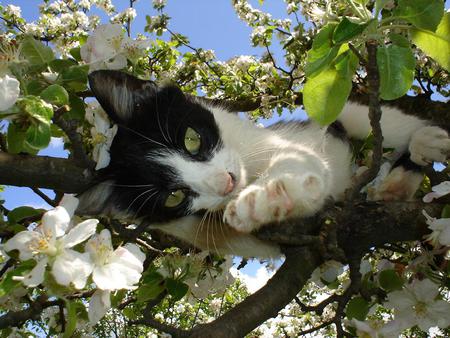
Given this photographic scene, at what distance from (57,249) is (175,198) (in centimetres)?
108

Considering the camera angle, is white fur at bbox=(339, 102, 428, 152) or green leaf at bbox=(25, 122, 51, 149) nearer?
green leaf at bbox=(25, 122, 51, 149)

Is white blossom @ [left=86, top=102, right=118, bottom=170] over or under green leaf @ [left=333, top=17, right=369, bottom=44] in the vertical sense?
over

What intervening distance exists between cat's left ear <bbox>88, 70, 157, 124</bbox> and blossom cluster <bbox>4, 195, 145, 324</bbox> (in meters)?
0.69

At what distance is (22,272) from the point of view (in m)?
1.26

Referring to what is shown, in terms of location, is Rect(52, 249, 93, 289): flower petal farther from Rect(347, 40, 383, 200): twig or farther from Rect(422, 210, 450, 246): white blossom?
Rect(422, 210, 450, 246): white blossom

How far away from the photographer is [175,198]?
2322 millimetres

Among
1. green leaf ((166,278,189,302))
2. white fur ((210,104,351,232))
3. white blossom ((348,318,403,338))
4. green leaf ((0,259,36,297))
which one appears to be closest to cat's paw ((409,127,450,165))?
white fur ((210,104,351,232))

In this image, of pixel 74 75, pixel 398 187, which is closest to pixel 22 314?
pixel 74 75

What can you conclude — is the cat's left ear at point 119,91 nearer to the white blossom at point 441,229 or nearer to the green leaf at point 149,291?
the green leaf at point 149,291

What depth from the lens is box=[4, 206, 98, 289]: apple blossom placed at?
1212 mm

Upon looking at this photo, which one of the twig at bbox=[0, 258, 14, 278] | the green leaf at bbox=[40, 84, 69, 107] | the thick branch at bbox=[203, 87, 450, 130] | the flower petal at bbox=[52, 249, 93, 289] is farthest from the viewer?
the thick branch at bbox=[203, 87, 450, 130]

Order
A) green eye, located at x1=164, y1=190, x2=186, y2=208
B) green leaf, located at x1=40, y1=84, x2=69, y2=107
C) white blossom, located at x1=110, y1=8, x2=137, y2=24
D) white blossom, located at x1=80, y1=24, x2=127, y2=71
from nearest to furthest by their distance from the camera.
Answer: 1. green leaf, located at x1=40, y1=84, x2=69, y2=107
2. white blossom, located at x1=80, y1=24, x2=127, y2=71
3. green eye, located at x1=164, y1=190, x2=186, y2=208
4. white blossom, located at x1=110, y1=8, x2=137, y2=24

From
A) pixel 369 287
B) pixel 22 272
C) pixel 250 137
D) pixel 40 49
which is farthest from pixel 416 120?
pixel 22 272

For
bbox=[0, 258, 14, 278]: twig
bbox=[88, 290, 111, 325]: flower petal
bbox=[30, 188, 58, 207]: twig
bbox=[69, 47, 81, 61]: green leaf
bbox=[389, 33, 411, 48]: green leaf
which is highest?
bbox=[69, 47, 81, 61]: green leaf
